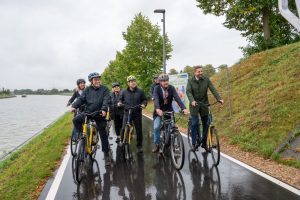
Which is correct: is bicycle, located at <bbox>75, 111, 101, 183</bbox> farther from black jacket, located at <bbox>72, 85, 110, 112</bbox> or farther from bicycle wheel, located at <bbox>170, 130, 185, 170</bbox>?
bicycle wheel, located at <bbox>170, 130, 185, 170</bbox>

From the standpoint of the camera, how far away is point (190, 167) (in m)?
7.06

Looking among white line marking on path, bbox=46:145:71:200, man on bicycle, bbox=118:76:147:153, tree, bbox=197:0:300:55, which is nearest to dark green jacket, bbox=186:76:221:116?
man on bicycle, bbox=118:76:147:153

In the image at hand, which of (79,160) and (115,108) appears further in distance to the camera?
(115,108)

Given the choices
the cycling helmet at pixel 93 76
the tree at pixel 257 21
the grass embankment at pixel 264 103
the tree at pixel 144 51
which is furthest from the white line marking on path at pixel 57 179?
the tree at pixel 144 51

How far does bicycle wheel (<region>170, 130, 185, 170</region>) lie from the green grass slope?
2.49 metres

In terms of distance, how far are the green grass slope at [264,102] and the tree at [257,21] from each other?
4409mm

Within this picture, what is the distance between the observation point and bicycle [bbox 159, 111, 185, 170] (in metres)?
6.79

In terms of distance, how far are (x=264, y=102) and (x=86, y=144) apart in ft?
25.0

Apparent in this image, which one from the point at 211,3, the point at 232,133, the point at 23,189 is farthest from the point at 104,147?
the point at 211,3

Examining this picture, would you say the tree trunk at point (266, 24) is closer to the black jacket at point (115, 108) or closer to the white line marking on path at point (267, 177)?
the black jacket at point (115, 108)

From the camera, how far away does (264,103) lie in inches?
460

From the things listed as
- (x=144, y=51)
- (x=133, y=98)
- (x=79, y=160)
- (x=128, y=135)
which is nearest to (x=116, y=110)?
(x=133, y=98)

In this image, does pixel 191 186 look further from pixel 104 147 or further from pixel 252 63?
pixel 252 63

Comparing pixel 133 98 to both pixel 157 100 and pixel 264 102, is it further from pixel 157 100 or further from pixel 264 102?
pixel 264 102
